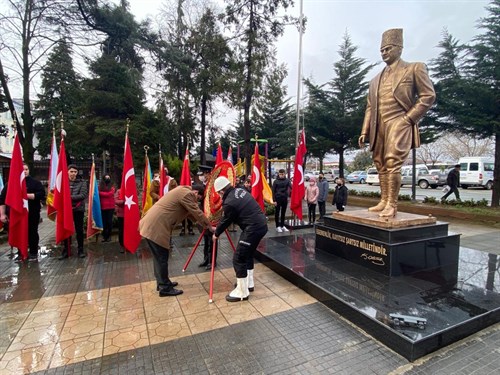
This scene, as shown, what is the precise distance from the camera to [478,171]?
2169 centimetres

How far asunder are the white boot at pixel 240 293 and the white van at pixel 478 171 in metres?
25.2

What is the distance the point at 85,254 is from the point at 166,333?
4.21 m

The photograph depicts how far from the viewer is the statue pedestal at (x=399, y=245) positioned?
4242 mm

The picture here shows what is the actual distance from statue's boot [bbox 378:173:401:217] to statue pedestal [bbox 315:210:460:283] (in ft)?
0.46

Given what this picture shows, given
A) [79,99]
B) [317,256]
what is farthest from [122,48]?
[317,256]

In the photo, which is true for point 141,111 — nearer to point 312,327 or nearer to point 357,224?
point 357,224

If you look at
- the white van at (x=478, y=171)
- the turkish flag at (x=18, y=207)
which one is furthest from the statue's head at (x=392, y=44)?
the white van at (x=478, y=171)

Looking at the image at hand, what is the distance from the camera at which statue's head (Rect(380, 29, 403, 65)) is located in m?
4.77

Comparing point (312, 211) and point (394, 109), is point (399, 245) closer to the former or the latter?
point (394, 109)

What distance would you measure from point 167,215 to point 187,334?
164 centimetres

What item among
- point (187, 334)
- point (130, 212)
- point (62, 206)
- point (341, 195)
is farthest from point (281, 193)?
point (187, 334)

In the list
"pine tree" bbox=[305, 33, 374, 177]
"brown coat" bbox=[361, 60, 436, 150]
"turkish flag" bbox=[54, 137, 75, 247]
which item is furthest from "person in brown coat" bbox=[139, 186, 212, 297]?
"pine tree" bbox=[305, 33, 374, 177]

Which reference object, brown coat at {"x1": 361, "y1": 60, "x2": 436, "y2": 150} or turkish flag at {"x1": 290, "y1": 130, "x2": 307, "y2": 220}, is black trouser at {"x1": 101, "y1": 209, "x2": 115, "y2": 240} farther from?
brown coat at {"x1": 361, "y1": 60, "x2": 436, "y2": 150}

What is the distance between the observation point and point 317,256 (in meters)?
5.28
